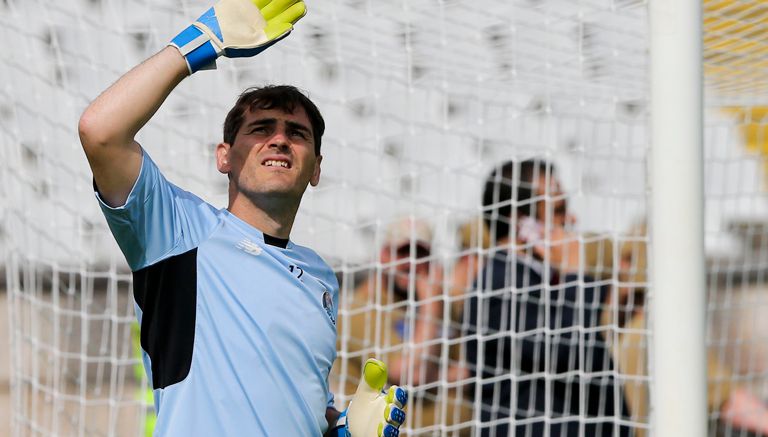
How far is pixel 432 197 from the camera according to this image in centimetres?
455

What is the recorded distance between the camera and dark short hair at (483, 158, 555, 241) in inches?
149

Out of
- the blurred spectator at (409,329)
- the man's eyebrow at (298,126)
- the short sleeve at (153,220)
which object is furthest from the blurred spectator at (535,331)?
the short sleeve at (153,220)

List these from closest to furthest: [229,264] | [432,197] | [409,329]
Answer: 1. [229,264]
2. [409,329]
3. [432,197]

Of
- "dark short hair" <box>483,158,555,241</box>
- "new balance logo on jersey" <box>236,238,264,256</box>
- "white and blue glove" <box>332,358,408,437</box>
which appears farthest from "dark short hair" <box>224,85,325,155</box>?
"dark short hair" <box>483,158,555,241</box>

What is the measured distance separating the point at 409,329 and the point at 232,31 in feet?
7.75

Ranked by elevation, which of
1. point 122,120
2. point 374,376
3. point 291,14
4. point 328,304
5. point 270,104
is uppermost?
point 291,14

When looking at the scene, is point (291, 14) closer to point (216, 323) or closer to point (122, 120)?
point (122, 120)

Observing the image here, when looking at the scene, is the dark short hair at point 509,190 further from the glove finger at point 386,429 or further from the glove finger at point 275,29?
the glove finger at point 275,29

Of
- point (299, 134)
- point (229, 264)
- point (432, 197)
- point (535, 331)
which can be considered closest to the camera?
point (229, 264)

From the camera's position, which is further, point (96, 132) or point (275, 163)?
point (275, 163)

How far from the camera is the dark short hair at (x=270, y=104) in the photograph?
217cm

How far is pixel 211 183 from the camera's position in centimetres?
411

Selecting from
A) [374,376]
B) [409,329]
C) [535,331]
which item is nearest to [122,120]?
[374,376]

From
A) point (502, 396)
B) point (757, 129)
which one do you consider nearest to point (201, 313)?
point (502, 396)
